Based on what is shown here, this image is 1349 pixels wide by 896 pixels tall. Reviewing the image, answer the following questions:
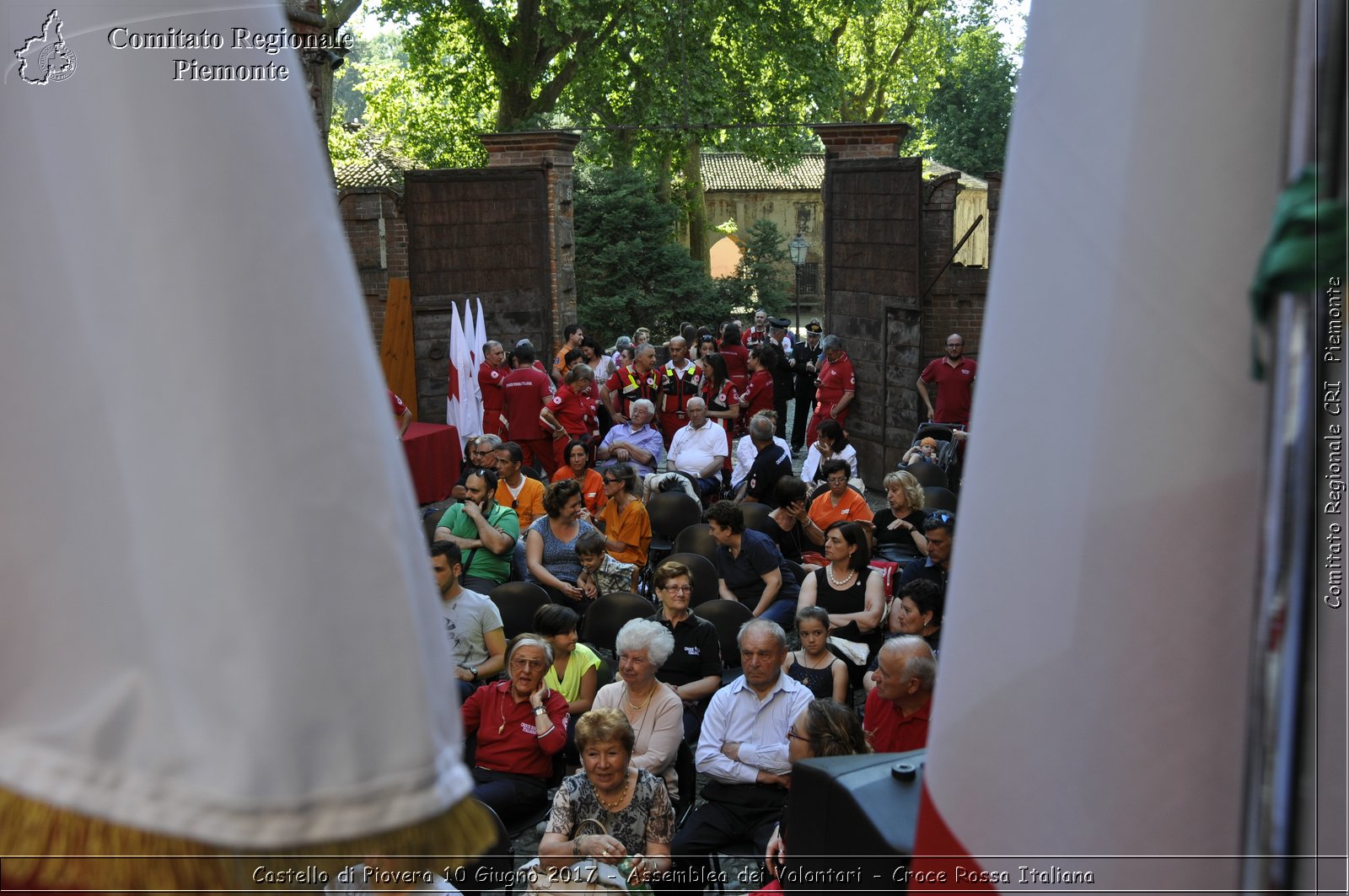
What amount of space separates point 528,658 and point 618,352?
33.1 feet

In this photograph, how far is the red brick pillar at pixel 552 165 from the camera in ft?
55.9

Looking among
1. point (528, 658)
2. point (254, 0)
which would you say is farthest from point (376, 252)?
point (254, 0)

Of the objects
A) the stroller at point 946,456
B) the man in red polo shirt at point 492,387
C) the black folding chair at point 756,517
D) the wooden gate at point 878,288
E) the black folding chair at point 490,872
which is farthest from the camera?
the wooden gate at point 878,288

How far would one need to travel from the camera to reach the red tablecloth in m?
12.5

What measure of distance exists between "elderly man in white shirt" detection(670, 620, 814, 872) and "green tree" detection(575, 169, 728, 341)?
2111 centimetres

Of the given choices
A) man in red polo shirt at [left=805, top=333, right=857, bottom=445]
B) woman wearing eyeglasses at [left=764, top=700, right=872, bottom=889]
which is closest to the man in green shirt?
woman wearing eyeglasses at [left=764, top=700, right=872, bottom=889]

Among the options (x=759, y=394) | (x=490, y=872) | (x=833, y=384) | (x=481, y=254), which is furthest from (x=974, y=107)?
(x=490, y=872)

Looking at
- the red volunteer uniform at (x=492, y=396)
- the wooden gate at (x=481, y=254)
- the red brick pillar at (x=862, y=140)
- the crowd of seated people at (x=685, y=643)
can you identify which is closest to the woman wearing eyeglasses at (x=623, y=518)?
the crowd of seated people at (x=685, y=643)

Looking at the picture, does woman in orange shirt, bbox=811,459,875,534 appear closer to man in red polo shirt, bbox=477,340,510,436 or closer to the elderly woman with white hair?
the elderly woman with white hair

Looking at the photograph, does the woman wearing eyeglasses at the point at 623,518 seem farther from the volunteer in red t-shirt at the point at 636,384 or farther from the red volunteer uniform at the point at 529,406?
the volunteer in red t-shirt at the point at 636,384

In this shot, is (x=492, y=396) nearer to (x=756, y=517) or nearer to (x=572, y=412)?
(x=572, y=412)

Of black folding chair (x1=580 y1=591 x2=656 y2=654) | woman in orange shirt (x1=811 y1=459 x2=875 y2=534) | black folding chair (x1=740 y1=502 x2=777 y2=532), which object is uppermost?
woman in orange shirt (x1=811 y1=459 x2=875 y2=534)

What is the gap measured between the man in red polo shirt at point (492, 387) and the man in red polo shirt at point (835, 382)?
338 centimetres

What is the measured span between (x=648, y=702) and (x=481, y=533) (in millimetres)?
2816
